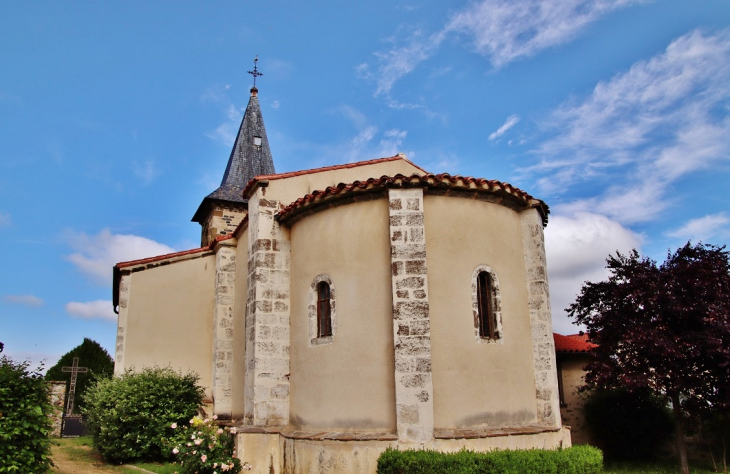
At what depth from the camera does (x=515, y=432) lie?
8.69 m

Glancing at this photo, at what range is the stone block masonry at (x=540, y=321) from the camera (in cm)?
974

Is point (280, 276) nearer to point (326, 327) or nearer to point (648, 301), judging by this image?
point (326, 327)

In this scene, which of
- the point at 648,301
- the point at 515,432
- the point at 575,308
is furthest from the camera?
the point at 575,308

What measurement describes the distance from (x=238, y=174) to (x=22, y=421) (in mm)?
17755

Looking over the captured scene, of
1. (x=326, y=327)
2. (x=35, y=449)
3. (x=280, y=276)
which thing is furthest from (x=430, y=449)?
(x=35, y=449)

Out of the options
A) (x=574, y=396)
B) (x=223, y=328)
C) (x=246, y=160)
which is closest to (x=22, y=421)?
(x=223, y=328)

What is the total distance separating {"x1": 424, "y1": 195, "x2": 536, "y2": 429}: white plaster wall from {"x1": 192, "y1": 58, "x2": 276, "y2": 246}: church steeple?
1379cm

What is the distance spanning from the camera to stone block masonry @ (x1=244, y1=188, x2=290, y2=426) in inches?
398

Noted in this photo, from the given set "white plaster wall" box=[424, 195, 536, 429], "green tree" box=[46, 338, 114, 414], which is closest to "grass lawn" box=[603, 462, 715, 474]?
"white plaster wall" box=[424, 195, 536, 429]

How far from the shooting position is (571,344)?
16.8 meters

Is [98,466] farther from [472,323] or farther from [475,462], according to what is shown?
[472,323]

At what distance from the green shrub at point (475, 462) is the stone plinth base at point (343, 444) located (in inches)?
11.1

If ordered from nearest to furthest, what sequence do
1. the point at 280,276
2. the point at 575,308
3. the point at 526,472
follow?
the point at 526,472 < the point at 280,276 < the point at 575,308

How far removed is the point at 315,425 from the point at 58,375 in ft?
68.2
